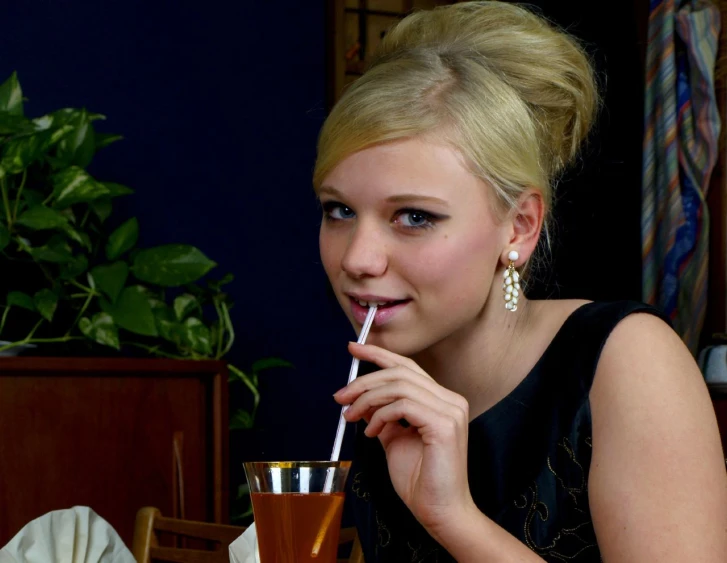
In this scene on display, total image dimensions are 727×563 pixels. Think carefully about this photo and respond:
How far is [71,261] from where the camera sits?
2.46m

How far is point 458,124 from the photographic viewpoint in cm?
139

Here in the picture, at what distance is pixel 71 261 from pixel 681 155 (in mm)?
1718

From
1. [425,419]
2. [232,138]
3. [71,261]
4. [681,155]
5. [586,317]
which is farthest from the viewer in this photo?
[232,138]

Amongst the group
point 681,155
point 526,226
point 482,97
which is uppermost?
point 482,97

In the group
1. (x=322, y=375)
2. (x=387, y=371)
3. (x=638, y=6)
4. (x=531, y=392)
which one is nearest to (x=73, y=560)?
(x=387, y=371)

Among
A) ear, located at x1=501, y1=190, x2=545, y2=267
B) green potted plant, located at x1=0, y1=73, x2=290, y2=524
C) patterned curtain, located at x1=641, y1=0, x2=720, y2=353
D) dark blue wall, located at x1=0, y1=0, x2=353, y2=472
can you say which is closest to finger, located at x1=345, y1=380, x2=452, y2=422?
ear, located at x1=501, y1=190, x2=545, y2=267

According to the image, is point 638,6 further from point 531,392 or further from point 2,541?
point 2,541

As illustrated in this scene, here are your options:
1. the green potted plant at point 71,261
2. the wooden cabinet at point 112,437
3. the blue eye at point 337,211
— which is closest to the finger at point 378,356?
the blue eye at point 337,211

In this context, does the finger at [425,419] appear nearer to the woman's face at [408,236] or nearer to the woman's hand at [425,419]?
the woman's hand at [425,419]

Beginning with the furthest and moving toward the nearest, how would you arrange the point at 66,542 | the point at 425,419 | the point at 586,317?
the point at 586,317
the point at 66,542
the point at 425,419

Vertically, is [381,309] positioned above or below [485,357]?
above

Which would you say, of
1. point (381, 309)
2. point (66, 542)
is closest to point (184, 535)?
point (66, 542)

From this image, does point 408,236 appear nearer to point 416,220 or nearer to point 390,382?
point 416,220

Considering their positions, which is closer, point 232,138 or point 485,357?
point 485,357
